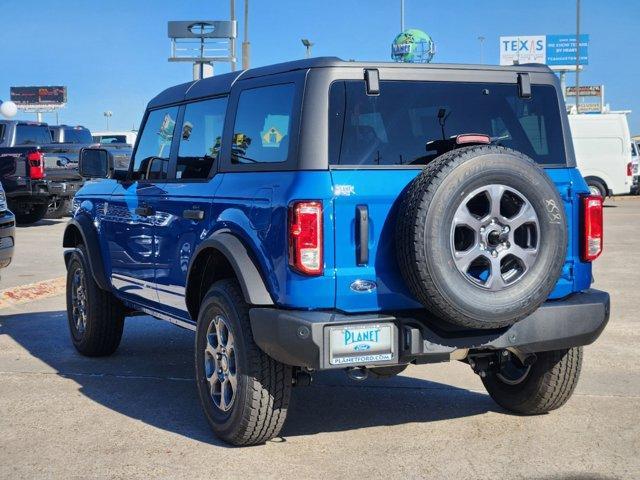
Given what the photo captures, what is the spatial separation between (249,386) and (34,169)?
49.9 ft

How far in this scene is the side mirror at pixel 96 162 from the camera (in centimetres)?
689

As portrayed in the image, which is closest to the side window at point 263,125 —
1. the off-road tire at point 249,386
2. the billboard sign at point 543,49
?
the off-road tire at point 249,386

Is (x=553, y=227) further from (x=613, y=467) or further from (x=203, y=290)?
(x=203, y=290)

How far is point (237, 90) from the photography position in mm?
5320

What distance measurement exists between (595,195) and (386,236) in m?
1.20

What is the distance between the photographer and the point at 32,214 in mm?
20656

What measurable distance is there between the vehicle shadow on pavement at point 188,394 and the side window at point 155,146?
4.51 ft

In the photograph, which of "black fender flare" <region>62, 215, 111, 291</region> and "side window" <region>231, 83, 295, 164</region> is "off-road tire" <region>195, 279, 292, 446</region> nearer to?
"side window" <region>231, 83, 295, 164</region>

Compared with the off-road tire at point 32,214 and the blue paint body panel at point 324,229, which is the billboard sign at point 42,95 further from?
the blue paint body panel at point 324,229

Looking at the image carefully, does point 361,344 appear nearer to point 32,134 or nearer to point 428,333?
point 428,333

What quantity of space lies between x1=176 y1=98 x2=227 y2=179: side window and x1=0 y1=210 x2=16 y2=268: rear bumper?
3.21 meters

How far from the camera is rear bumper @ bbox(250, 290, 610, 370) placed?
4352 millimetres

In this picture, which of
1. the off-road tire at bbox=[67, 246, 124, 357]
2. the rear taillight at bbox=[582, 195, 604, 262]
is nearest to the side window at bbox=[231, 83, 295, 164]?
the rear taillight at bbox=[582, 195, 604, 262]

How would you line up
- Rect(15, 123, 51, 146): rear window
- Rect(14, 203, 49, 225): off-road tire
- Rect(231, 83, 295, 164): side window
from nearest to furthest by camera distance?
Rect(231, 83, 295, 164): side window, Rect(15, 123, 51, 146): rear window, Rect(14, 203, 49, 225): off-road tire
